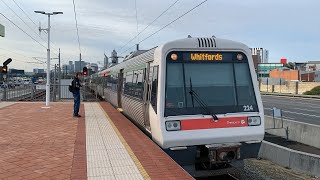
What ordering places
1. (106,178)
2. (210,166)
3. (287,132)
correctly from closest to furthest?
(106,178) < (210,166) < (287,132)

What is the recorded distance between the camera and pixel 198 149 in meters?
7.64

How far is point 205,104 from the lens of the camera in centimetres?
784

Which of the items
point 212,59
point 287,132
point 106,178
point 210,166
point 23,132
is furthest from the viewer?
point 287,132

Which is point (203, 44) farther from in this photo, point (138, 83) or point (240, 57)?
point (138, 83)

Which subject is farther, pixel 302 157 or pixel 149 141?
pixel 302 157

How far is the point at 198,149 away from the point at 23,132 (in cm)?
493

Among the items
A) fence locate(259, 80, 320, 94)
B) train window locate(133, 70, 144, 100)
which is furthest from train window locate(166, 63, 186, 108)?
fence locate(259, 80, 320, 94)

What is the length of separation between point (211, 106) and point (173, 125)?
959 mm

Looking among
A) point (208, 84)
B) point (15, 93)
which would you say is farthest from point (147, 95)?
point (15, 93)

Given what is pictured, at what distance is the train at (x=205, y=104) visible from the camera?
7.52m

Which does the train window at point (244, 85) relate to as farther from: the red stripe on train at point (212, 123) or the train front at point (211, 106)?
the red stripe on train at point (212, 123)

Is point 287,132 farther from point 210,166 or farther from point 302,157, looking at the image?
point 210,166

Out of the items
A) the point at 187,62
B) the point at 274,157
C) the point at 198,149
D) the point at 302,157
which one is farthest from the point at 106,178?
the point at 274,157

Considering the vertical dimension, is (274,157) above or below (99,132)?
below
